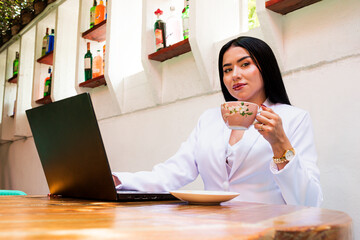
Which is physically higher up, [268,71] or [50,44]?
[50,44]

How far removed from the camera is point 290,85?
1828 millimetres

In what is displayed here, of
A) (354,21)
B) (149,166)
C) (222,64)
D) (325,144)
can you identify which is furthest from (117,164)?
(354,21)

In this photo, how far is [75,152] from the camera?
0.96 metres

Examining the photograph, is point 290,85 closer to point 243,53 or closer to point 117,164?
point 243,53

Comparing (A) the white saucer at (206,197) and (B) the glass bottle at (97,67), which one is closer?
(A) the white saucer at (206,197)

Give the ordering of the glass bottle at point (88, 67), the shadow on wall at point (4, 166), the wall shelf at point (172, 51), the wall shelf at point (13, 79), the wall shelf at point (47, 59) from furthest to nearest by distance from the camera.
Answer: the shadow on wall at point (4, 166) → the wall shelf at point (13, 79) → the wall shelf at point (47, 59) → the glass bottle at point (88, 67) → the wall shelf at point (172, 51)

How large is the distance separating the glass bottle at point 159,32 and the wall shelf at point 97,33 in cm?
76

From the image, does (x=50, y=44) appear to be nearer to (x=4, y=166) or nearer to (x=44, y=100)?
(x=44, y=100)

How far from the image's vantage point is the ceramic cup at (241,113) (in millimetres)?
1001

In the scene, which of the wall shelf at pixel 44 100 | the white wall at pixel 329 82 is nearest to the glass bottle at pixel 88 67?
the wall shelf at pixel 44 100

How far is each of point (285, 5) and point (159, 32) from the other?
1.07 metres

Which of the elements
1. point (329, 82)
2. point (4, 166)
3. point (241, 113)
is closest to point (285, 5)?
point (329, 82)

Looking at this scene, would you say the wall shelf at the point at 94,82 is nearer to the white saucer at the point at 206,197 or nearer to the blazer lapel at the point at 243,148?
the blazer lapel at the point at 243,148

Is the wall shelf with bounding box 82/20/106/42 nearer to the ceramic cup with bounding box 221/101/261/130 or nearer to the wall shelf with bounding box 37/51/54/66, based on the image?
the wall shelf with bounding box 37/51/54/66
